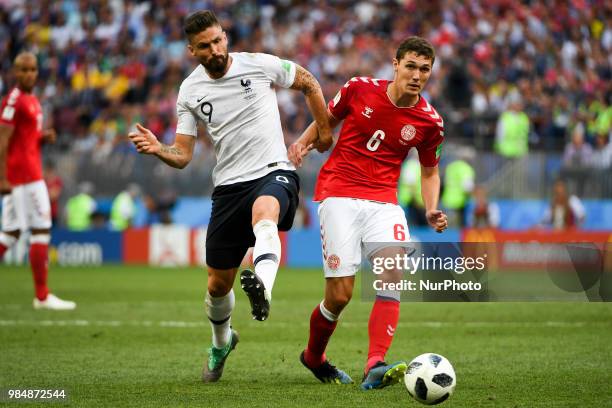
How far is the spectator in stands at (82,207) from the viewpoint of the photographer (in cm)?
2319

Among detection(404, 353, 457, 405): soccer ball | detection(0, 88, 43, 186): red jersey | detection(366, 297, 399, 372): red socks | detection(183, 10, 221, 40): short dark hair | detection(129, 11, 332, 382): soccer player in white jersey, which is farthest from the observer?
detection(0, 88, 43, 186): red jersey

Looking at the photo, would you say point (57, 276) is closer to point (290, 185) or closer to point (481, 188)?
point (481, 188)

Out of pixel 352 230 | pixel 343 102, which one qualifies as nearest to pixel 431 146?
pixel 343 102

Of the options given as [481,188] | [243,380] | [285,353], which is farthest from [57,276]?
[243,380]

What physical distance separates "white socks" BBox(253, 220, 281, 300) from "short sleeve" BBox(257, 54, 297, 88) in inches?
47.5

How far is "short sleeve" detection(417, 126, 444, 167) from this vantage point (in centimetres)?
750

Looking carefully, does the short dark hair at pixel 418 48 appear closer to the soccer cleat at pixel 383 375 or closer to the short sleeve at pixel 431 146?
the short sleeve at pixel 431 146

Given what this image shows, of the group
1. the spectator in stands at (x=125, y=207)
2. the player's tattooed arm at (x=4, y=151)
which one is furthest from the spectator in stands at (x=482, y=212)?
the player's tattooed arm at (x=4, y=151)

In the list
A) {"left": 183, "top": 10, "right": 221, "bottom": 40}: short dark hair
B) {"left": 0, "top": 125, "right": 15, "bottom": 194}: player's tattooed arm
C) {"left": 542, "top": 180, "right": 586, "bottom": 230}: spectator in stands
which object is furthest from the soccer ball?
{"left": 542, "top": 180, "right": 586, "bottom": 230}: spectator in stands

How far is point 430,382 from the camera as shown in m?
6.26

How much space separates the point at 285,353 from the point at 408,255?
90.3 inches

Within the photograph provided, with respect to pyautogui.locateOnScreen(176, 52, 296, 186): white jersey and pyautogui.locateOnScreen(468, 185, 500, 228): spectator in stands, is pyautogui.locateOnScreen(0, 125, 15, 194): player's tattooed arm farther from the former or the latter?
pyautogui.locateOnScreen(468, 185, 500, 228): spectator in stands

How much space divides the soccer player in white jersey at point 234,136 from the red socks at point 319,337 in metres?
0.66

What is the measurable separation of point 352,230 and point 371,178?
40cm
